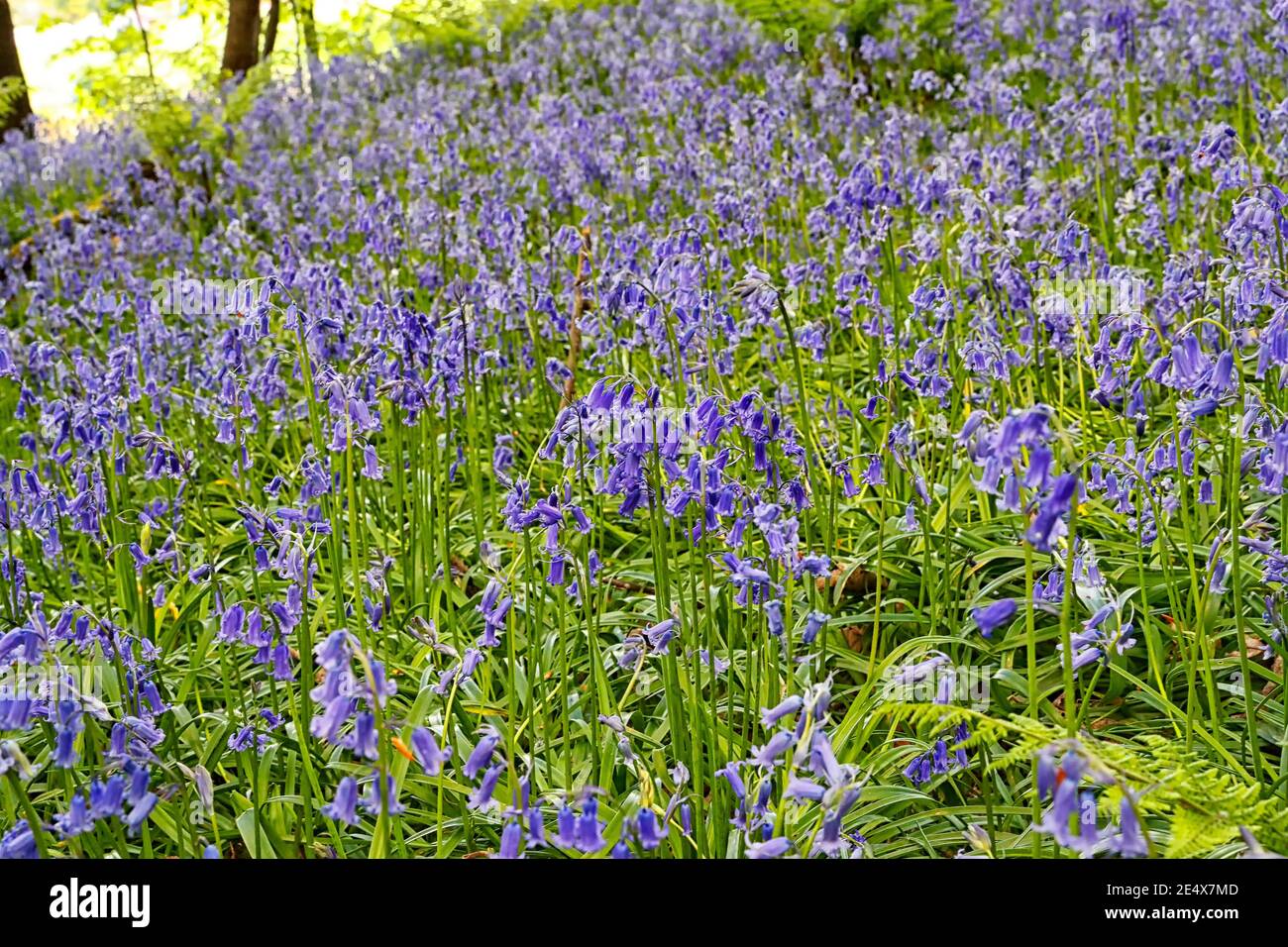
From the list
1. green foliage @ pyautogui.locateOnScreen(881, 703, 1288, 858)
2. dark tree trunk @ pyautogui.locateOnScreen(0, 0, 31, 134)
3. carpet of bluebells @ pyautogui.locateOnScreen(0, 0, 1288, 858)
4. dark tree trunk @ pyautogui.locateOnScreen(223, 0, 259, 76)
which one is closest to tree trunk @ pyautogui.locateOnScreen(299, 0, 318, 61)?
dark tree trunk @ pyautogui.locateOnScreen(223, 0, 259, 76)

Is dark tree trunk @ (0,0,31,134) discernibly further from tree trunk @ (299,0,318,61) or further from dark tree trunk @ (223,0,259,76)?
tree trunk @ (299,0,318,61)

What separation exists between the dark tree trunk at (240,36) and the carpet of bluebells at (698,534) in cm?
832

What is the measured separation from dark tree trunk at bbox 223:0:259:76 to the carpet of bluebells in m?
8.32

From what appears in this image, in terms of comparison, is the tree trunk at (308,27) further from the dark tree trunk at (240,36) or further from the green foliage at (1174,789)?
the green foliage at (1174,789)

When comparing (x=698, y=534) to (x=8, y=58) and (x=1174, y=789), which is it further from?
(x=8, y=58)

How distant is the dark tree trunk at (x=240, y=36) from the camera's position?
13523 mm

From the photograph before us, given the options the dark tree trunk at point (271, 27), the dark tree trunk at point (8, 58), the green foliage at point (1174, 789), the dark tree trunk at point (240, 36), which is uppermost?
the dark tree trunk at point (271, 27)

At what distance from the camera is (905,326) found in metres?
4.10

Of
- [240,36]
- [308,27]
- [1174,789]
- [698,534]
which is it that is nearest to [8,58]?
[240,36]

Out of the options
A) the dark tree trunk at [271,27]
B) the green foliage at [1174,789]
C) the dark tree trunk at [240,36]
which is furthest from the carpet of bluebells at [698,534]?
the dark tree trunk at [271,27]

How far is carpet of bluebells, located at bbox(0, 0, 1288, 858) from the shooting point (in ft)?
6.27

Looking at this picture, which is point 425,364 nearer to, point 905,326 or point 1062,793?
point 905,326
